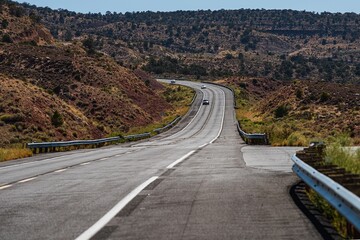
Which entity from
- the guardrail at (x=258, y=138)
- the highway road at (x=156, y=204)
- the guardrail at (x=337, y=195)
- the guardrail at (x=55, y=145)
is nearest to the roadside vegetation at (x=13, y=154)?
the guardrail at (x=55, y=145)

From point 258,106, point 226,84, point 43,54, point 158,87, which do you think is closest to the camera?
point 43,54

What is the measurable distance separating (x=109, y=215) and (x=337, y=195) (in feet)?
11.9

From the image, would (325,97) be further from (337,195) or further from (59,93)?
(337,195)

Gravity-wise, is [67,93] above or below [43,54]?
below

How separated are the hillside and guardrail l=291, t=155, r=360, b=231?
4025cm

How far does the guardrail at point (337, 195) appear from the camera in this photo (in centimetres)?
648

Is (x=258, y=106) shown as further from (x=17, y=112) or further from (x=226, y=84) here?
(x=17, y=112)

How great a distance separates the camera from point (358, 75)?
17138 centimetres

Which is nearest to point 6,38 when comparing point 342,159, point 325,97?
point 325,97

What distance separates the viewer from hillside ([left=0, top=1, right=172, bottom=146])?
178 feet

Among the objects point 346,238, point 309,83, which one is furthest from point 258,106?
point 346,238

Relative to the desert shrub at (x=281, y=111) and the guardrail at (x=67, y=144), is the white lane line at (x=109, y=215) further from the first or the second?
the desert shrub at (x=281, y=111)

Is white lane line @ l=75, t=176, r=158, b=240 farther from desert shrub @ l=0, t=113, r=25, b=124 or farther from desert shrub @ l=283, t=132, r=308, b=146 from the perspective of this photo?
desert shrub @ l=0, t=113, r=25, b=124

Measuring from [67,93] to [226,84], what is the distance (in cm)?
7307
